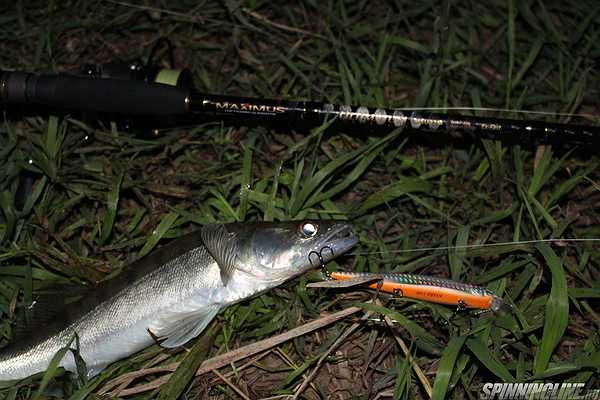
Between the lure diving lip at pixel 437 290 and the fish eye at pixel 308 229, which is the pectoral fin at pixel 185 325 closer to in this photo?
the fish eye at pixel 308 229

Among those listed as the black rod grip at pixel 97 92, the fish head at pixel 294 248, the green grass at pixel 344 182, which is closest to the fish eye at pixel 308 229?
the fish head at pixel 294 248

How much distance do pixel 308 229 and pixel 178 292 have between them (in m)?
0.72

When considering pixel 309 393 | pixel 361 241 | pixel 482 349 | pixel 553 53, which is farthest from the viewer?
pixel 553 53

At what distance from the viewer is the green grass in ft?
9.38

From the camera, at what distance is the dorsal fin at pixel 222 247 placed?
8.89ft

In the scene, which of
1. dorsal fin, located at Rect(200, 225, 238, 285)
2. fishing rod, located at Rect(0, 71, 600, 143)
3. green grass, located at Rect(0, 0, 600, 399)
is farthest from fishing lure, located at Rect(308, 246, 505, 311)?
fishing rod, located at Rect(0, 71, 600, 143)

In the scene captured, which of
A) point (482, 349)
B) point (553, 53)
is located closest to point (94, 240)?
point (482, 349)

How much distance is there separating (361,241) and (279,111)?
2.86 feet

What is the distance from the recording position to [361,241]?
3.13 meters

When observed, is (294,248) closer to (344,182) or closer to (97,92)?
(344,182)

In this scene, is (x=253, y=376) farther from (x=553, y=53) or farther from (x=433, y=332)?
(x=553, y=53)

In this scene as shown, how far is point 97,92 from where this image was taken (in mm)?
3012

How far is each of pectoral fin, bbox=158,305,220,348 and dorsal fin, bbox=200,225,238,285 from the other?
206 mm

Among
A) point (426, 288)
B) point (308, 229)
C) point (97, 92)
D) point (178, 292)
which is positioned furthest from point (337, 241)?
point (97, 92)
